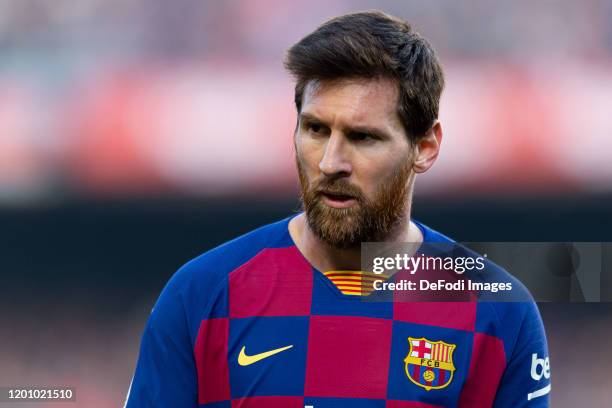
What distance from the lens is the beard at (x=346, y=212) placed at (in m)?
2.41

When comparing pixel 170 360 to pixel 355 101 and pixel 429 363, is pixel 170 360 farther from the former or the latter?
pixel 355 101

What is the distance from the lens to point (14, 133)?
166 inches

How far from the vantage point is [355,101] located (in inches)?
96.3

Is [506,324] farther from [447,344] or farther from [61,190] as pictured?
[61,190]

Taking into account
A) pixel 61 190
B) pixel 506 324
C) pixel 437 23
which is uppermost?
pixel 437 23

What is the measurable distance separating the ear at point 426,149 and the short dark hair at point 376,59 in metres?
0.03

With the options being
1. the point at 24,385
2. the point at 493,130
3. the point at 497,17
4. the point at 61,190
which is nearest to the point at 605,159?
the point at 493,130

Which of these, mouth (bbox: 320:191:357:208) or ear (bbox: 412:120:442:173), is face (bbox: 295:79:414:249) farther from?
ear (bbox: 412:120:442:173)

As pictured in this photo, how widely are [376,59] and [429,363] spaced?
2.55ft

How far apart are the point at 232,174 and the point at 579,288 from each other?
1.49 meters

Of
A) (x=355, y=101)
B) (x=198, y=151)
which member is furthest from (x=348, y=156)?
(x=198, y=151)

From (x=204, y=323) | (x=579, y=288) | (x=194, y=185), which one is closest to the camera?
(x=204, y=323)

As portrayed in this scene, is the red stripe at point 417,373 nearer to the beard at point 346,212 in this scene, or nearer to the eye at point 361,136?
the beard at point 346,212

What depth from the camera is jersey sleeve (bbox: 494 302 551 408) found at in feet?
8.42
